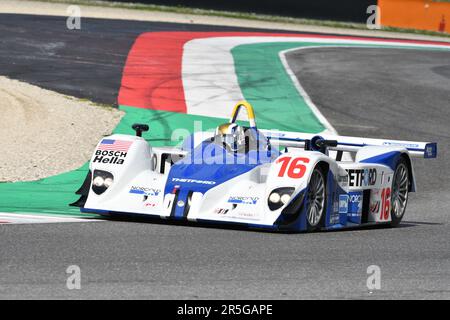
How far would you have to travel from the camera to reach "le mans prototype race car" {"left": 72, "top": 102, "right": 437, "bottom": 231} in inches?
392

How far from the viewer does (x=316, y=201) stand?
10.4m

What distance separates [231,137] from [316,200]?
125 cm

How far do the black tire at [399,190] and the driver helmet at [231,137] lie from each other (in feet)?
6.06

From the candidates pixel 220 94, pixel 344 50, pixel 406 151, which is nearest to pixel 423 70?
pixel 344 50

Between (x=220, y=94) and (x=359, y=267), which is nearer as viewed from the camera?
(x=359, y=267)

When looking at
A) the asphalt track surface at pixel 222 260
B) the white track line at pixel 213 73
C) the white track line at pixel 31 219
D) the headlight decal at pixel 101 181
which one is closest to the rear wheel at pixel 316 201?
the asphalt track surface at pixel 222 260

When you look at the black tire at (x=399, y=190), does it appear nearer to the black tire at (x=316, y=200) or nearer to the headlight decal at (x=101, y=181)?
the black tire at (x=316, y=200)

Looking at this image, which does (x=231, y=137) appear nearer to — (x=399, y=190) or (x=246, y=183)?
(x=246, y=183)

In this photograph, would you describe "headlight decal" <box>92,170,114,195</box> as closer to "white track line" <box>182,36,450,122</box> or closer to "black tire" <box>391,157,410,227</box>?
"black tire" <box>391,157,410,227</box>

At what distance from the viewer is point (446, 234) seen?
428 inches

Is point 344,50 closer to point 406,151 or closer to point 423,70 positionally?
point 423,70

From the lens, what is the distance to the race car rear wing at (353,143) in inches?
477

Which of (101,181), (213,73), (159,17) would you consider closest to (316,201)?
(101,181)

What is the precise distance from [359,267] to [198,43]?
20.0m
